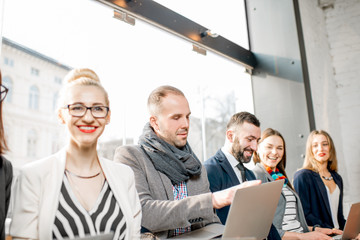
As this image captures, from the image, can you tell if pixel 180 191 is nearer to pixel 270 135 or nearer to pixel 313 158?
pixel 270 135

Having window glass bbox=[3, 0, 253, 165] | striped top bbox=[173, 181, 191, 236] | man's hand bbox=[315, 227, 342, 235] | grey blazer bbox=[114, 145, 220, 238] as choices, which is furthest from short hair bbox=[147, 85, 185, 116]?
man's hand bbox=[315, 227, 342, 235]

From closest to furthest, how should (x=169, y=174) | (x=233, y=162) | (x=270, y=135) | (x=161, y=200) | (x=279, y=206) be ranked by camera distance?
(x=161, y=200) → (x=169, y=174) → (x=233, y=162) → (x=279, y=206) → (x=270, y=135)

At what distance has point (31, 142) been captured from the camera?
4250mm

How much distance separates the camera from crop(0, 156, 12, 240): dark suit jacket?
1056mm

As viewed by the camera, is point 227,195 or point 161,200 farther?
point 161,200

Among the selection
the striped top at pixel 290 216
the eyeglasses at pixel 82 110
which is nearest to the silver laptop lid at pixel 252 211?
the eyeglasses at pixel 82 110

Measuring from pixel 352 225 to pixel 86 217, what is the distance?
1.82 m

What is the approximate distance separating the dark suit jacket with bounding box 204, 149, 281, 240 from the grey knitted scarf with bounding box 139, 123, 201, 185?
383 millimetres

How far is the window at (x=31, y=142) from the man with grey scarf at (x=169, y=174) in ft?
9.89

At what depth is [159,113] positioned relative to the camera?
1744 mm

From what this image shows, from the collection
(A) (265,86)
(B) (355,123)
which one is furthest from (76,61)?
(B) (355,123)

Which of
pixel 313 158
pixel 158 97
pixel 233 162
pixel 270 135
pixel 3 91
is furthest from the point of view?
pixel 313 158

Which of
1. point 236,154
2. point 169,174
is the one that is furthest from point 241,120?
point 169,174

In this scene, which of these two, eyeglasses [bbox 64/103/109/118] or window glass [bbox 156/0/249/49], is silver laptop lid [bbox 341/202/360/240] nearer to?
eyeglasses [bbox 64/103/109/118]
